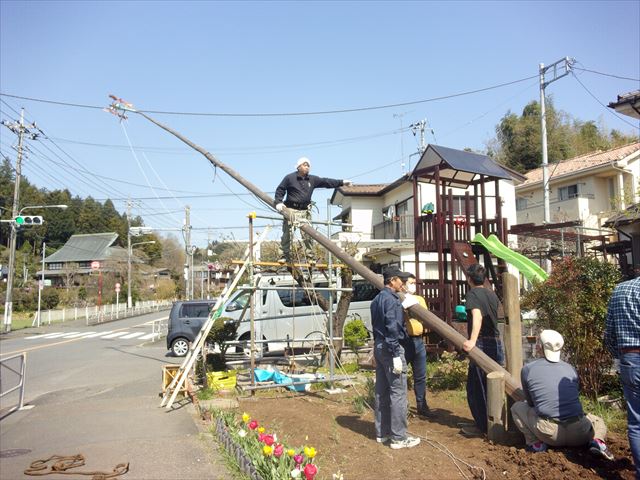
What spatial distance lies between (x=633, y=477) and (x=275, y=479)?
283 cm

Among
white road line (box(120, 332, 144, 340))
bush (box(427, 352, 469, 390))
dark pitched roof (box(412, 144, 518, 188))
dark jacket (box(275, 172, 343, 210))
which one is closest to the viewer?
bush (box(427, 352, 469, 390))

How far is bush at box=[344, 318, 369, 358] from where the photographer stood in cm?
1061

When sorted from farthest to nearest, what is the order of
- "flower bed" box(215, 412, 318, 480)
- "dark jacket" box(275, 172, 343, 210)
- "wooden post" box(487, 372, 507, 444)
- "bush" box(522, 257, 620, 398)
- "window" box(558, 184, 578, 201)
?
"window" box(558, 184, 578, 201), "dark jacket" box(275, 172, 343, 210), "bush" box(522, 257, 620, 398), "wooden post" box(487, 372, 507, 444), "flower bed" box(215, 412, 318, 480)

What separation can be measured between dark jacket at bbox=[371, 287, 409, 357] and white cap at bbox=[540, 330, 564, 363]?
1.41 meters

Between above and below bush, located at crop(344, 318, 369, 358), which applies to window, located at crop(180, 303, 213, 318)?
above

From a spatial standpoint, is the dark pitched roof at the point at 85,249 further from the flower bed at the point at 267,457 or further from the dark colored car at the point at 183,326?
the flower bed at the point at 267,457

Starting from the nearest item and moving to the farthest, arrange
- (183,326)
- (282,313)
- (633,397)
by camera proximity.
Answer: (633,397)
(282,313)
(183,326)

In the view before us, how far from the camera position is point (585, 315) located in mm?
5758

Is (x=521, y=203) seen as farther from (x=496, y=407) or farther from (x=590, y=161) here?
(x=496, y=407)

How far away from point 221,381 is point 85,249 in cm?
6055

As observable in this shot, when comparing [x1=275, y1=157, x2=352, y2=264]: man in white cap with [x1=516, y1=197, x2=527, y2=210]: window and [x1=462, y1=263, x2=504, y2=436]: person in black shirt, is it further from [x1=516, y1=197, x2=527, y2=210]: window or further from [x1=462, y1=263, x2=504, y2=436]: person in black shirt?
[x1=516, y1=197, x2=527, y2=210]: window

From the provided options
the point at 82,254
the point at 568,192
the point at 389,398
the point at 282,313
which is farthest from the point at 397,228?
the point at 82,254

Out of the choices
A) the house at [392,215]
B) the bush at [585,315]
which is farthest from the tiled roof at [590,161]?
the bush at [585,315]

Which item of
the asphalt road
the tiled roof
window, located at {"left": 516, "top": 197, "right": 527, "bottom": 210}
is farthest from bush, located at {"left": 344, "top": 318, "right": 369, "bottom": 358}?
window, located at {"left": 516, "top": 197, "right": 527, "bottom": 210}
